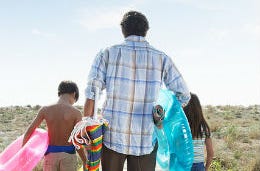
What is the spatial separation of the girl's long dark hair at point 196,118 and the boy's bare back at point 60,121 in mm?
1313

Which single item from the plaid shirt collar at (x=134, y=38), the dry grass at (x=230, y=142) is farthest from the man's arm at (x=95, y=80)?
the dry grass at (x=230, y=142)

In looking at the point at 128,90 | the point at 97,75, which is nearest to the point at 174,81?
the point at 128,90

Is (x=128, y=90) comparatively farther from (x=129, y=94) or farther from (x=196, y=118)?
(x=196, y=118)

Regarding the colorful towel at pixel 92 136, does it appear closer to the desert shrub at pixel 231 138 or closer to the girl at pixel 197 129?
the girl at pixel 197 129

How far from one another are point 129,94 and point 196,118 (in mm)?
1274

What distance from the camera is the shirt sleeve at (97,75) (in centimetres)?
430

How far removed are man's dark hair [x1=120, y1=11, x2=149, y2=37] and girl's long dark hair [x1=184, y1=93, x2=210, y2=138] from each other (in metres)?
1.13

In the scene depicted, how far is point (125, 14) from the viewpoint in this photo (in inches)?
184

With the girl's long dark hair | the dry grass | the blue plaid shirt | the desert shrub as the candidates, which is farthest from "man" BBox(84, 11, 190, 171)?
the desert shrub

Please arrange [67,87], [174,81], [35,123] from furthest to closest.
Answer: [67,87]
[35,123]
[174,81]

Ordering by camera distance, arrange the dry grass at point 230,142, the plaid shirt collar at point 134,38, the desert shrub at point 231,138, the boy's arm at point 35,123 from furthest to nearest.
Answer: the desert shrub at point 231,138, the dry grass at point 230,142, the boy's arm at point 35,123, the plaid shirt collar at point 134,38

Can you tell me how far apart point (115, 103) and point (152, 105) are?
0.37 m

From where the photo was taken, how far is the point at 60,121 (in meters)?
5.73

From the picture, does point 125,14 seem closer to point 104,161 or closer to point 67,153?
point 104,161
